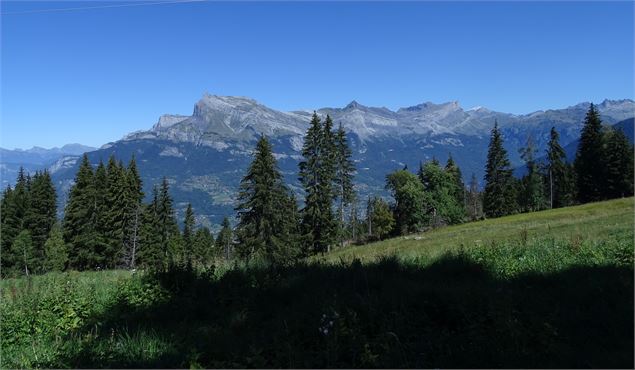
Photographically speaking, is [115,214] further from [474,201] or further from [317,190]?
[474,201]

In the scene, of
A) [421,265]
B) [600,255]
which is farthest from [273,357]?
[600,255]

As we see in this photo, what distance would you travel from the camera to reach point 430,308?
6227 mm

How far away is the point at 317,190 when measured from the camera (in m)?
Result: 56.7

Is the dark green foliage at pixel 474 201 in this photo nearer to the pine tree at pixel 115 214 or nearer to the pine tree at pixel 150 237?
the pine tree at pixel 150 237

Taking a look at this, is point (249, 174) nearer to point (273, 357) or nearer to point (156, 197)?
point (156, 197)

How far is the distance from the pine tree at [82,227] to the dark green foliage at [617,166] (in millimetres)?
68662

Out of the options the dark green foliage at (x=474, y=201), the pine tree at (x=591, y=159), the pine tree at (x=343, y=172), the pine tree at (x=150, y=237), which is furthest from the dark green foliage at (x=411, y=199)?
the dark green foliage at (x=474, y=201)

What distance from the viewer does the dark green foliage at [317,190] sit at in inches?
2239

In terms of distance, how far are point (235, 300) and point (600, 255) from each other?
716cm

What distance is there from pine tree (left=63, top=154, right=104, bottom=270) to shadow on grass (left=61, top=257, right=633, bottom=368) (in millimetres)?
54031

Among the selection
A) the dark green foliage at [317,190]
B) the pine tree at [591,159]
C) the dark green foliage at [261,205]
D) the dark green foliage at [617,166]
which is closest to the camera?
the dark green foliage at [261,205]

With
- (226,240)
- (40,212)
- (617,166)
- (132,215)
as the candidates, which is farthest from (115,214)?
(617,166)

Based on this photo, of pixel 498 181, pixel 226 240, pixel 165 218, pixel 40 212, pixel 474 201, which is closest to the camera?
pixel 40 212

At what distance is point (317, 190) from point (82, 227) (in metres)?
29.8
